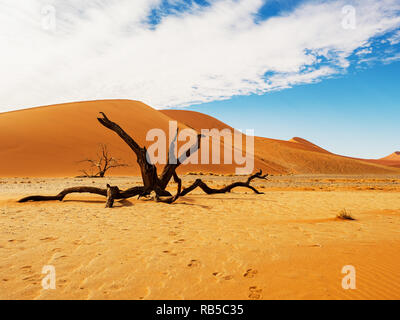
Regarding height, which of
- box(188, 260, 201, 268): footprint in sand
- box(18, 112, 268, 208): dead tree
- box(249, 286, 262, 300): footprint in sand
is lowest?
box(249, 286, 262, 300): footprint in sand

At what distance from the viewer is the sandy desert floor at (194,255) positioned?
2.64 metres

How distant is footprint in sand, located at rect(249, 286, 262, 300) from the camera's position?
8.26ft

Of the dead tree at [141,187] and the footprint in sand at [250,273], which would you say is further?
the dead tree at [141,187]

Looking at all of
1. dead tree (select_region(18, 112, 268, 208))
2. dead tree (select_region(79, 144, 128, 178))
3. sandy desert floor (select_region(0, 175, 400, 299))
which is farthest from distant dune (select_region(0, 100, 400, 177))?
sandy desert floor (select_region(0, 175, 400, 299))

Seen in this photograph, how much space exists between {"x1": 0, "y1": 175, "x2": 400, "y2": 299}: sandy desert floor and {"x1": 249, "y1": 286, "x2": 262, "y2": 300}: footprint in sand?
10mm

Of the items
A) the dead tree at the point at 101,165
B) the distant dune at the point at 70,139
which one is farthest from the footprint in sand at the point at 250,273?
the distant dune at the point at 70,139

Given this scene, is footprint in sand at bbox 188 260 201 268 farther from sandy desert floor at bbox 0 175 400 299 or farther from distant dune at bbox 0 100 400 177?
distant dune at bbox 0 100 400 177

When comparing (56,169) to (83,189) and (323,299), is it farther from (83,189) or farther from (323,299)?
(323,299)

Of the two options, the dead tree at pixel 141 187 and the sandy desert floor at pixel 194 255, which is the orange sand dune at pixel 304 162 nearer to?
the dead tree at pixel 141 187

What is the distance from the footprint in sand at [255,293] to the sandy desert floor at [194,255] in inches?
0.4

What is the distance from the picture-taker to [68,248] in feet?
12.5

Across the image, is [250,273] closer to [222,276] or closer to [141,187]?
[222,276]

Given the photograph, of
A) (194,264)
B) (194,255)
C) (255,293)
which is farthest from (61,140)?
(255,293)

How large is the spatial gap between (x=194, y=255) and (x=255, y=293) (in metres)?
1.21
